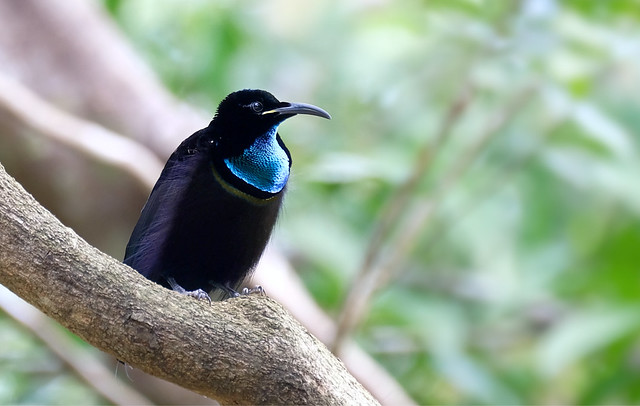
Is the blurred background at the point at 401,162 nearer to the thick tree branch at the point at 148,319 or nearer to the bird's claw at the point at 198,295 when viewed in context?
the bird's claw at the point at 198,295

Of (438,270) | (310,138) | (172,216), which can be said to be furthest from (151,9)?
(172,216)

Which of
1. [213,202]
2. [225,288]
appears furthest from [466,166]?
[213,202]

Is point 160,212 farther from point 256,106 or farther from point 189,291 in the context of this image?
point 256,106

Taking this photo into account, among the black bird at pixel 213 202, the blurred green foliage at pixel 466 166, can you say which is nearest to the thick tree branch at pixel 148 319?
the black bird at pixel 213 202

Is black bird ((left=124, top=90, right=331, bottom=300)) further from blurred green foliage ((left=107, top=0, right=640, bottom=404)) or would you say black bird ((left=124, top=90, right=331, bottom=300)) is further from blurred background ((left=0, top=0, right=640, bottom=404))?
blurred green foliage ((left=107, top=0, right=640, bottom=404))

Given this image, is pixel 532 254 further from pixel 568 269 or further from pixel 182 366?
pixel 182 366

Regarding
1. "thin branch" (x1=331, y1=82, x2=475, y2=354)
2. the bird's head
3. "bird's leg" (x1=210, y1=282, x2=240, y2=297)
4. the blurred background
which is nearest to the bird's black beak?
the bird's head

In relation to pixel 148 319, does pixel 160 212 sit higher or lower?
higher
